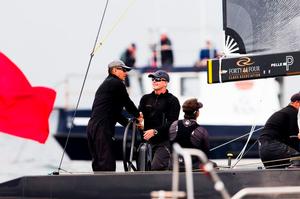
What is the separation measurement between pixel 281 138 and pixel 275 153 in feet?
0.51

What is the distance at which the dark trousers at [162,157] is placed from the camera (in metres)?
9.82

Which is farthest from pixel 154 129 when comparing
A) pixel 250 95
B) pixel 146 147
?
pixel 250 95

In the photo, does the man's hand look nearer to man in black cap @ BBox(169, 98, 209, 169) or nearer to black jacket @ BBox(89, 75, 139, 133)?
black jacket @ BBox(89, 75, 139, 133)

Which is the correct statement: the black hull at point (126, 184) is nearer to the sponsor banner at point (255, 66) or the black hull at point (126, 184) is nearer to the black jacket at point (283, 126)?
the black jacket at point (283, 126)

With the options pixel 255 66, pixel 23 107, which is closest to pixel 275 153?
pixel 255 66

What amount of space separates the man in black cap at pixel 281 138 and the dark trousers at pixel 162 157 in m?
0.80

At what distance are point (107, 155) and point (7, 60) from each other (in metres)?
1.18

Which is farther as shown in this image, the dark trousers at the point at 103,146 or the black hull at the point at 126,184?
the dark trousers at the point at 103,146

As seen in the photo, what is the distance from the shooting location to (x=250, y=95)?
811 inches

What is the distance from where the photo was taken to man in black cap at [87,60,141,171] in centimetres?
988

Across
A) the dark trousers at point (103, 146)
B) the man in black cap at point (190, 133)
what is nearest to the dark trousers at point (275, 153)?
the man in black cap at point (190, 133)

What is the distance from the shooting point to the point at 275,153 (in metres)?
9.49

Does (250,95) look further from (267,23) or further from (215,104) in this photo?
(267,23)

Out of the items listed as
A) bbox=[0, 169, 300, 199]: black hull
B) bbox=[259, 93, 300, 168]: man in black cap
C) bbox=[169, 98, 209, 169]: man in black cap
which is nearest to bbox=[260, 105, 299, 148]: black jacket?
bbox=[259, 93, 300, 168]: man in black cap
